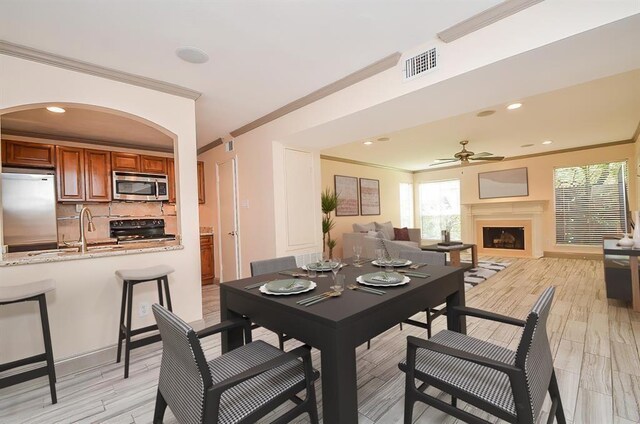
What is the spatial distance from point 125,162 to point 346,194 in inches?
170

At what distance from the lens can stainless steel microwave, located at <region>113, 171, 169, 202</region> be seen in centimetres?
421

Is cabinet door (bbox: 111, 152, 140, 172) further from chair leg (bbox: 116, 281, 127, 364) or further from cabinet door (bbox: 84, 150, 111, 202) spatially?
chair leg (bbox: 116, 281, 127, 364)

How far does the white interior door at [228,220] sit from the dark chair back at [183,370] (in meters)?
3.06

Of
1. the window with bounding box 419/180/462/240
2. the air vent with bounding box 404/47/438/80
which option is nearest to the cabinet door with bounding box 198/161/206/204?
the air vent with bounding box 404/47/438/80

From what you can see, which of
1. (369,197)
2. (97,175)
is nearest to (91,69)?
(97,175)

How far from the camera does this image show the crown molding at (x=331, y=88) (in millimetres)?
2361

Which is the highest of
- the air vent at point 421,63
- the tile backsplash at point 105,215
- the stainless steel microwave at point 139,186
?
the air vent at point 421,63

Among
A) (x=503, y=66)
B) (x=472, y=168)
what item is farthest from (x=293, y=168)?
(x=472, y=168)

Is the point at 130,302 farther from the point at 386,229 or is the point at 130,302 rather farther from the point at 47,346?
the point at 386,229

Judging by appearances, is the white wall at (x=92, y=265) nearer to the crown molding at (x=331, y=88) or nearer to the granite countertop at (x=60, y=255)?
the granite countertop at (x=60, y=255)

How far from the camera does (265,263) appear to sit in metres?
2.23

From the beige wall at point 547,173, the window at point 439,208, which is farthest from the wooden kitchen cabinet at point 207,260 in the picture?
the beige wall at point 547,173

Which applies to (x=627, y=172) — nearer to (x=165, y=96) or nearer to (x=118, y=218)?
(x=165, y=96)

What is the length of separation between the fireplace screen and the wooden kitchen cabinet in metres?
6.79
